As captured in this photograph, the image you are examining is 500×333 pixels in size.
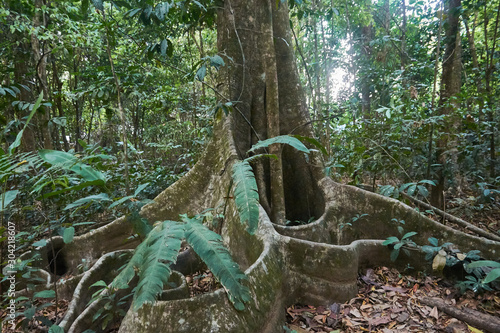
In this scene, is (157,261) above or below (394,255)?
above

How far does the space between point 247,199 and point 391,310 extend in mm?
1992

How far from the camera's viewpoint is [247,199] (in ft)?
4.92

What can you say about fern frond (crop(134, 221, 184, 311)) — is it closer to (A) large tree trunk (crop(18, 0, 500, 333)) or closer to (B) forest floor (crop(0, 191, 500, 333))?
(A) large tree trunk (crop(18, 0, 500, 333))

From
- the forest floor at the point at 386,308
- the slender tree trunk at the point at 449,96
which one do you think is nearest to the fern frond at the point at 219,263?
the forest floor at the point at 386,308

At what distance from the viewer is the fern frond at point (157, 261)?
1172 millimetres

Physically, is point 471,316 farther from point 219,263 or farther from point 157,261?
point 157,261

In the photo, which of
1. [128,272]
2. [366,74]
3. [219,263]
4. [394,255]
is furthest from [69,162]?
[366,74]

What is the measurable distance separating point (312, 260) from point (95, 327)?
1.93 metres

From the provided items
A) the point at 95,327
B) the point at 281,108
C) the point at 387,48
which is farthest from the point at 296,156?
the point at 387,48

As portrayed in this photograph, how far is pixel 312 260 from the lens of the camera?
2.75 meters

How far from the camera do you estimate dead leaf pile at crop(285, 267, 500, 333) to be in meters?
2.38

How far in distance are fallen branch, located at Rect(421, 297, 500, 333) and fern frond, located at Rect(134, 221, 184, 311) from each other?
245 centimetres

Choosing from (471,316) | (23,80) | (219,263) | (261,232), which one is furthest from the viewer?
(23,80)

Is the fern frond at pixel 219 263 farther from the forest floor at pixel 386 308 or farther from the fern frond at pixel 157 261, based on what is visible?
the forest floor at pixel 386 308
